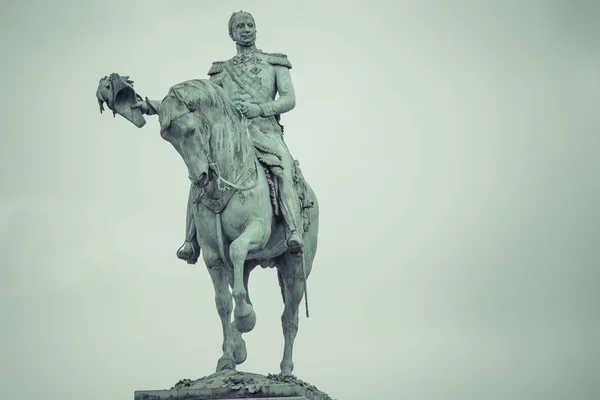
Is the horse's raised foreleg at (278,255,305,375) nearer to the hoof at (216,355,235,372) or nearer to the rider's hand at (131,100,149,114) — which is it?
the hoof at (216,355,235,372)

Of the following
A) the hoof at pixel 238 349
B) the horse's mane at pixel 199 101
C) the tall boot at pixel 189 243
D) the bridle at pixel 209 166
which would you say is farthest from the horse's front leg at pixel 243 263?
the horse's mane at pixel 199 101

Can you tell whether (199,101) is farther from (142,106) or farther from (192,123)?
(142,106)

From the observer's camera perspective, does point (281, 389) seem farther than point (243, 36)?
No

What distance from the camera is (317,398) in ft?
101

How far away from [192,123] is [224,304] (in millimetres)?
2699

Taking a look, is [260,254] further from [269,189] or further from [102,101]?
[102,101]

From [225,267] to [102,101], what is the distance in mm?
2763

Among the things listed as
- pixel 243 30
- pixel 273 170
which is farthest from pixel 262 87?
pixel 273 170

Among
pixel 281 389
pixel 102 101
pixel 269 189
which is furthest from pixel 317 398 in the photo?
pixel 102 101

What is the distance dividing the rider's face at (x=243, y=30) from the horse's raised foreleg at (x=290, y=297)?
10.0ft

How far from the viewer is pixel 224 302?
31281 millimetres

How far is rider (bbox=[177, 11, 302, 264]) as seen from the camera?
104 feet

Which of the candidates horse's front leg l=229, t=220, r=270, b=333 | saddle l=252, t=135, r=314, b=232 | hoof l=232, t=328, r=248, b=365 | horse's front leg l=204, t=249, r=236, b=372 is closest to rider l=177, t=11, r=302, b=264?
saddle l=252, t=135, r=314, b=232

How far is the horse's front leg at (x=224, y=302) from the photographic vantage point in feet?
102
